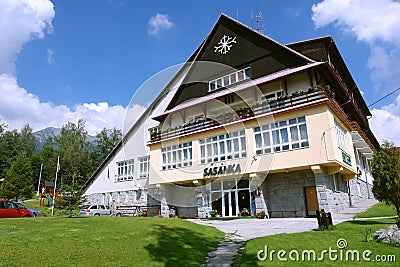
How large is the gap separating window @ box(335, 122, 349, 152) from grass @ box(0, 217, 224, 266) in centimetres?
1178

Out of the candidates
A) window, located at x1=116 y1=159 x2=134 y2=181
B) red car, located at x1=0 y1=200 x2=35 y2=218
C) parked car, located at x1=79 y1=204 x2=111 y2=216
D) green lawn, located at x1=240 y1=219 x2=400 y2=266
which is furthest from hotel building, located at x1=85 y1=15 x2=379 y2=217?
red car, located at x1=0 y1=200 x2=35 y2=218

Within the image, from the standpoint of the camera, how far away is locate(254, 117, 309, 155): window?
19094 mm

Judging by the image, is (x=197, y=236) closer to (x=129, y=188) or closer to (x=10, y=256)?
(x=10, y=256)

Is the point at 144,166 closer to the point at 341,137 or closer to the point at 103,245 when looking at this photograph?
the point at 341,137

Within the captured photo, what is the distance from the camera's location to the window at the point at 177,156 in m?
25.5

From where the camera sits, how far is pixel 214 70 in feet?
90.7

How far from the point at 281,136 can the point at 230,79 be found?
8.51 metres

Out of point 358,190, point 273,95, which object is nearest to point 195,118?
point 273,95

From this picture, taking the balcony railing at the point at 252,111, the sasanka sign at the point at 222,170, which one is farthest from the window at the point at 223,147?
the balcony railing at the point at 252,111

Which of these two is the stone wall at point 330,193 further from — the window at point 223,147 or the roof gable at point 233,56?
the roof gable at point 233,56

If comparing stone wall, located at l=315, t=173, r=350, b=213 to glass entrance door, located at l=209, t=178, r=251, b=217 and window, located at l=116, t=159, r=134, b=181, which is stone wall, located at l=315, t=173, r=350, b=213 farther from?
window, located at l=116, t=159, r=134, b=181

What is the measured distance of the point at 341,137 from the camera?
2050 centimetres

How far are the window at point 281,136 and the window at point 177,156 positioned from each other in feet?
22.0

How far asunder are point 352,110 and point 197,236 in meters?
22.9
